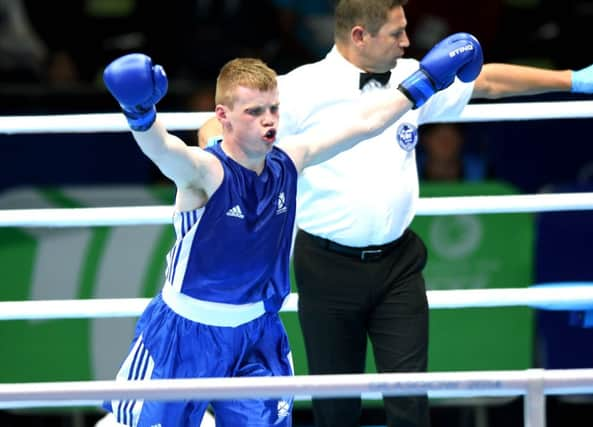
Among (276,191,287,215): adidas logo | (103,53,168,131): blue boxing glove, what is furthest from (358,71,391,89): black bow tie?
(103,53,168,131): blue boxing glove

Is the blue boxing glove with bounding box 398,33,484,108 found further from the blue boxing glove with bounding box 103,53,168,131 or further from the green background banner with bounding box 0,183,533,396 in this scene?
the green background banner with bounding box 0,183,533,396

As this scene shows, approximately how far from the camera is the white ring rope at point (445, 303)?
161 inches

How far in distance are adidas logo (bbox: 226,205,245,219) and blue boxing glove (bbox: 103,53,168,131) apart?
369 mm

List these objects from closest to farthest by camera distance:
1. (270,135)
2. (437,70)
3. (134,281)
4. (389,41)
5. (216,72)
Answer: (270,135), (437,70), (389,41), (134,281), (216,72)

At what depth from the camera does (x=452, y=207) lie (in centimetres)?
417

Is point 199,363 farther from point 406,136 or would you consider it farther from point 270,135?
point 406,136

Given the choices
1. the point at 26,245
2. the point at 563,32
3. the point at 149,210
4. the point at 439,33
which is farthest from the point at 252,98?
the point at 563,32

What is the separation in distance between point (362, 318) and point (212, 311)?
64cm

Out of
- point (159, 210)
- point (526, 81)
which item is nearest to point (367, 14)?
point (526, 81)

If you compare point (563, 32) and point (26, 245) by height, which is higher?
point (563, 32)

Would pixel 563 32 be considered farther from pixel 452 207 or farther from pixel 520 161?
pixel 452 207

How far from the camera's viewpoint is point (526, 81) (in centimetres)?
408

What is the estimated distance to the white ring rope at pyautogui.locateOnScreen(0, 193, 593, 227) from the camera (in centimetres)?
410

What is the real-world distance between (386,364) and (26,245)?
2.05 m
